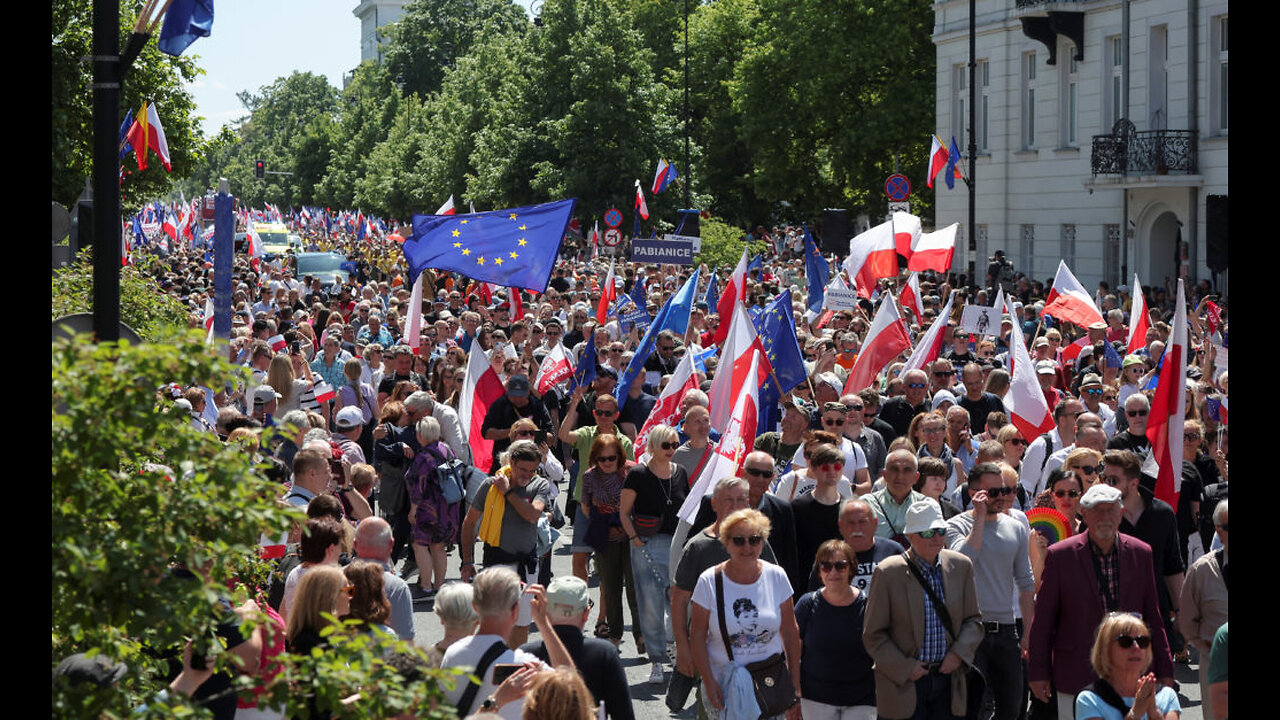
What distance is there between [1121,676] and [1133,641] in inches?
5.7

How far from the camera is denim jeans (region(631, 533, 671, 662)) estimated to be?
10.2 meters

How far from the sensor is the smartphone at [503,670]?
611cm

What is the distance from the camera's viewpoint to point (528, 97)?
51531mm

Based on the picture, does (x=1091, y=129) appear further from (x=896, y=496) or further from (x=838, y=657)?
(x=838, y=657)

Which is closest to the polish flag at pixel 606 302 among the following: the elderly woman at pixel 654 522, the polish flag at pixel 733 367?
the polish flag at pixel 733 367

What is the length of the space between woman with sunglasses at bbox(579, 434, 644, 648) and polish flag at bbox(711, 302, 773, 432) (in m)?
1.10

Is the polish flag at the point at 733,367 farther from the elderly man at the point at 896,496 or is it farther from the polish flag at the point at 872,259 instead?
the polish flag at the point at 872,259

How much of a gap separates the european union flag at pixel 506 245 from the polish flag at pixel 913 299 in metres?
6.27

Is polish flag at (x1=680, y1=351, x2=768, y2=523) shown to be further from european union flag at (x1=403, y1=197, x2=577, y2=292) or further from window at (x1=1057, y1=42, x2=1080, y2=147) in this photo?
window at (x1=1057, y1=42, x2=1080, y2=147)

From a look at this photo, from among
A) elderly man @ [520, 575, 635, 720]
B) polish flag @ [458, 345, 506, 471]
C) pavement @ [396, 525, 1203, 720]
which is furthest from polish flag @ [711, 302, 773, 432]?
elderly man @ [520, 575, 635, 720]

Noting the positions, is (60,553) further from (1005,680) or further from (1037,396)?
(1037,396)

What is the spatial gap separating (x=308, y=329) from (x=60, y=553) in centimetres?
1499

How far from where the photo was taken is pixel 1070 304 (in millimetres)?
18859
